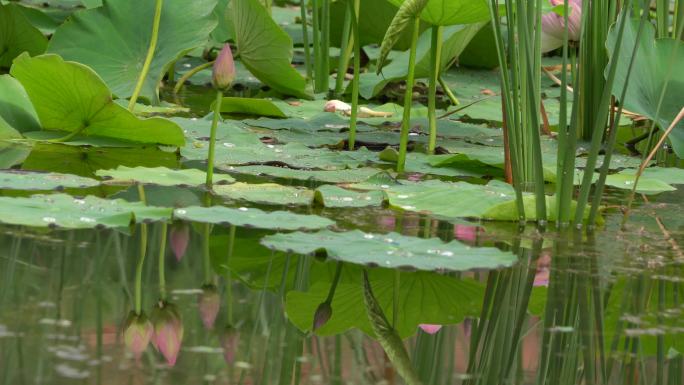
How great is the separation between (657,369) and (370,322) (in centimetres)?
34

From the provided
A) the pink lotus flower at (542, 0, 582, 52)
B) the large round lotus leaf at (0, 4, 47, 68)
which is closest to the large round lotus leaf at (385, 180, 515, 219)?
A: the pink lotus flower at (542, 0, 582, 52)

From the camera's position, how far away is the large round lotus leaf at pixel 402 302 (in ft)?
4.41

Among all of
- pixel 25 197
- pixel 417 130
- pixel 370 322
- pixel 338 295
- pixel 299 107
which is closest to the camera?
pixel 370 322

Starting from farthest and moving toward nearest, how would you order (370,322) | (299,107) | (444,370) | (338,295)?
(299,107) → (338,295) → (370,322) → (444,370)

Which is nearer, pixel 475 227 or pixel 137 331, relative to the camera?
pixel 137 331

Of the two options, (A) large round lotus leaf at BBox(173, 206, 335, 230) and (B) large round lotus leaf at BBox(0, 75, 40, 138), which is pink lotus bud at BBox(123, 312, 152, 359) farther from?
(B) large round lotus leaf at BBox(0, 75, 40, 138)

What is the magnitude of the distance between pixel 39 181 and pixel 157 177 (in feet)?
0.78

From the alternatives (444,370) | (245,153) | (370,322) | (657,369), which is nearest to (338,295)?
(370,322)

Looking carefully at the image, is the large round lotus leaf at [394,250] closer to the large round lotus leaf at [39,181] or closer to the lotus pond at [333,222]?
the lotus pond at [333,222]

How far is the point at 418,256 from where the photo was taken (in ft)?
5.13

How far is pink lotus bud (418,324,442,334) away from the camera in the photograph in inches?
53.0

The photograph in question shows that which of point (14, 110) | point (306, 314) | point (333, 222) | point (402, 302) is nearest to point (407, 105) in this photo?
point (333, 222)

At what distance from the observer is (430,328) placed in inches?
53.5

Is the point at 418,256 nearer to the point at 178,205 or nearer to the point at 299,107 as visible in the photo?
the point at 178,205
